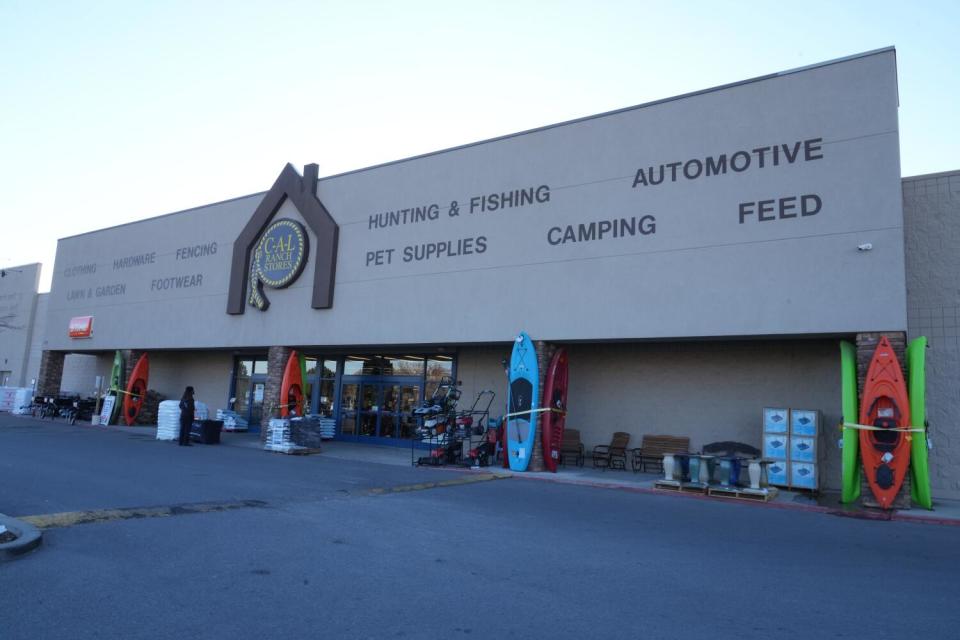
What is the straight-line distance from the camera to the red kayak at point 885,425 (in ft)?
36.8

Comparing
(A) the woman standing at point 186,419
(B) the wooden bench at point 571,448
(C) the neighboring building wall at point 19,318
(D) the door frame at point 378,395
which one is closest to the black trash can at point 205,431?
(A) the woman standing at point 186,419

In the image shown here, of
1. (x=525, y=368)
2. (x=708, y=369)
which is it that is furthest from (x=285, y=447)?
(x=708, y=369)

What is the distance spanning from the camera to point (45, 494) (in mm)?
8914

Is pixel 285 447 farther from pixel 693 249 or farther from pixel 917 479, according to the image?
pixel 917 479

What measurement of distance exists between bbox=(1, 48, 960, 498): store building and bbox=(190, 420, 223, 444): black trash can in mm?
1916

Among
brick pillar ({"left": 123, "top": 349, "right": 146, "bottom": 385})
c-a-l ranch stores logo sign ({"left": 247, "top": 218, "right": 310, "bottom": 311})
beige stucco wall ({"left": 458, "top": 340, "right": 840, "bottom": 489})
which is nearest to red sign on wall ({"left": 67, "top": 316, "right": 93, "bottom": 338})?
brick pillar ({"left": 123, "top": 349, "right": 146, "bottom": 385})

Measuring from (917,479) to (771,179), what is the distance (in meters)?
6.02

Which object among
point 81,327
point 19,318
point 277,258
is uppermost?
point 277,258

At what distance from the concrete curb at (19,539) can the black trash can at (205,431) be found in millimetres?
12998

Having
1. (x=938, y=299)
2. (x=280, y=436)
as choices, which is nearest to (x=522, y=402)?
(x=280, y=436)

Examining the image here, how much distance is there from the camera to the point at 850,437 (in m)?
11.8

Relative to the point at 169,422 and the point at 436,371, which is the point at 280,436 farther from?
the point at 436,371

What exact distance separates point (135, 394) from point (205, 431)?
26.1 feet

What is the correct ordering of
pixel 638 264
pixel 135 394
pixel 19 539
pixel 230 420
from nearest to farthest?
pixel 19 539 < pixel 638 264 < pixel 230 420 < pixel 135 394
